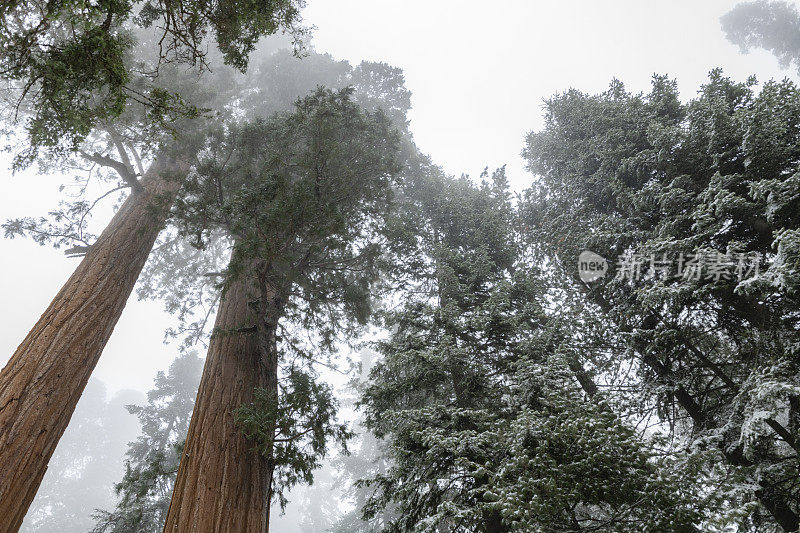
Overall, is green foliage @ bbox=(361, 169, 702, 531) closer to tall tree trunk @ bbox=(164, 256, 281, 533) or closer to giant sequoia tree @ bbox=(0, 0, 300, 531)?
tall tree trunk @ bbox=(164, 256, 281, 533)

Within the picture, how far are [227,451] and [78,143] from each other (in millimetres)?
3540

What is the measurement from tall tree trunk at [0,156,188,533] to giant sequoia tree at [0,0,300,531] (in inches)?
0.5

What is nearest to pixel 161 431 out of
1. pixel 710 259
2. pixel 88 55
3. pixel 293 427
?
pixel 293 427

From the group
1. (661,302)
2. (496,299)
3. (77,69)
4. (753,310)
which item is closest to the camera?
(77,69)

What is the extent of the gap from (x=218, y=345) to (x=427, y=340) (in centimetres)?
327

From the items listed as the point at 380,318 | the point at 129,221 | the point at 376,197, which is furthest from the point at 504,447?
the point at 129,221

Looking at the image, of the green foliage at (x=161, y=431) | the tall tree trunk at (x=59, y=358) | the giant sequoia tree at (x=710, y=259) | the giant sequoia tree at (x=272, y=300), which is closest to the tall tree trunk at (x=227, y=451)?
the giant sequoia tree at (x=272, y=300)

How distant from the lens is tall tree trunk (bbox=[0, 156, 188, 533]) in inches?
159

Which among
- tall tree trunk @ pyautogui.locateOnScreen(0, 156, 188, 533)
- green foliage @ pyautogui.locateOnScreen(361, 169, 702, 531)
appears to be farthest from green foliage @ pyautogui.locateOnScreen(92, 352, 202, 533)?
green foliage @ pyautogui.locateOnScreen(361, 169, 702, 531)

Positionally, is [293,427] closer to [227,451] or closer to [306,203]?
[227,451]

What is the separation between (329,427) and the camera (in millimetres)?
4945

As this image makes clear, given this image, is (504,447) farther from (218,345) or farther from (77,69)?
(77,69)

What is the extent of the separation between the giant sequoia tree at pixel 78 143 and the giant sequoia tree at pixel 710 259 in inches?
228

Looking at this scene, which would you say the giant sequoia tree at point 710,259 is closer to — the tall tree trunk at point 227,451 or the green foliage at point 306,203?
the green foliage at point 306,203
